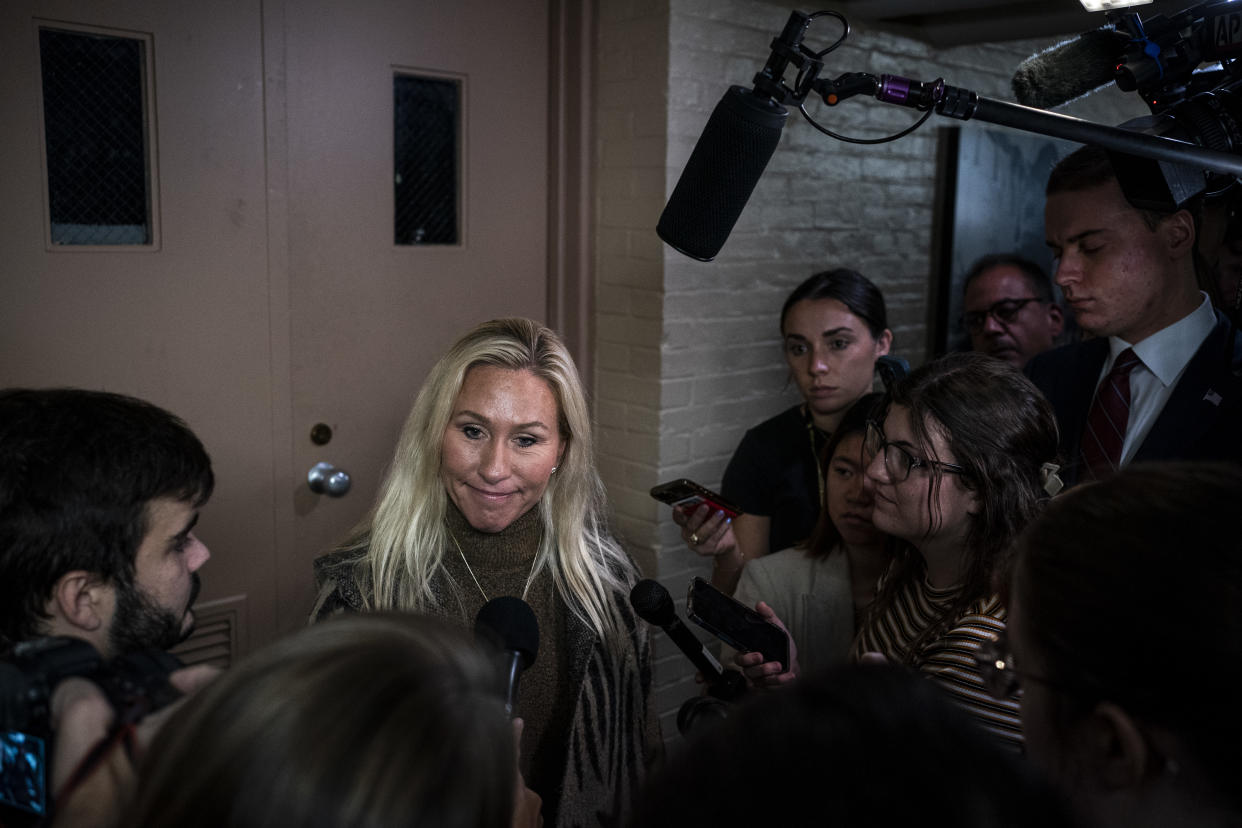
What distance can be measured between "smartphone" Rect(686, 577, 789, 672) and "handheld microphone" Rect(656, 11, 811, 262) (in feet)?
1.75

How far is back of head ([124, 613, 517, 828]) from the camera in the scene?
0.64 m

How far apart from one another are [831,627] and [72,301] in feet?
6.20

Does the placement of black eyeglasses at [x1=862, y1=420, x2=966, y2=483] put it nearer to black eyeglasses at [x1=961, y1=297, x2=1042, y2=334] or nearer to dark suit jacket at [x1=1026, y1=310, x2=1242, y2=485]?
dark suit jacket at [x1=1026, y1=310, x2=1242, y2=485]

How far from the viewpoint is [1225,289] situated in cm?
199

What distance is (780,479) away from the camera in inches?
104

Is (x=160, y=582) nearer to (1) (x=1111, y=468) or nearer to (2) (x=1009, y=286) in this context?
(1) (x=1111, y=468)

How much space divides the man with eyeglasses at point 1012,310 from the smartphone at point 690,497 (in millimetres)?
1467

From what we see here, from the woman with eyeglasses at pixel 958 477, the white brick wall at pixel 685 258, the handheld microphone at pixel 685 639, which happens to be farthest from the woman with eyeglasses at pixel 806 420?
the handheld microphone at pixel 685 639

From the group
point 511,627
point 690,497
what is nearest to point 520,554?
point 690,497

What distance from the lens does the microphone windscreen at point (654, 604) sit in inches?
60.1

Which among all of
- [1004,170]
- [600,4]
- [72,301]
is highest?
[600,4]

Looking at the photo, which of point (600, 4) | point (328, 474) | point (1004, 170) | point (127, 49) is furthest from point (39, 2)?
point (1004, 170)

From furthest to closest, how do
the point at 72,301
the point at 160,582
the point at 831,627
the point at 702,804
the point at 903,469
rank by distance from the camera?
the point at 72,301 < the point at 831,627 < the point at 903,469 < the point at 160,582 < the point at 702,804

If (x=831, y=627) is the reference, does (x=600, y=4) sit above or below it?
above
